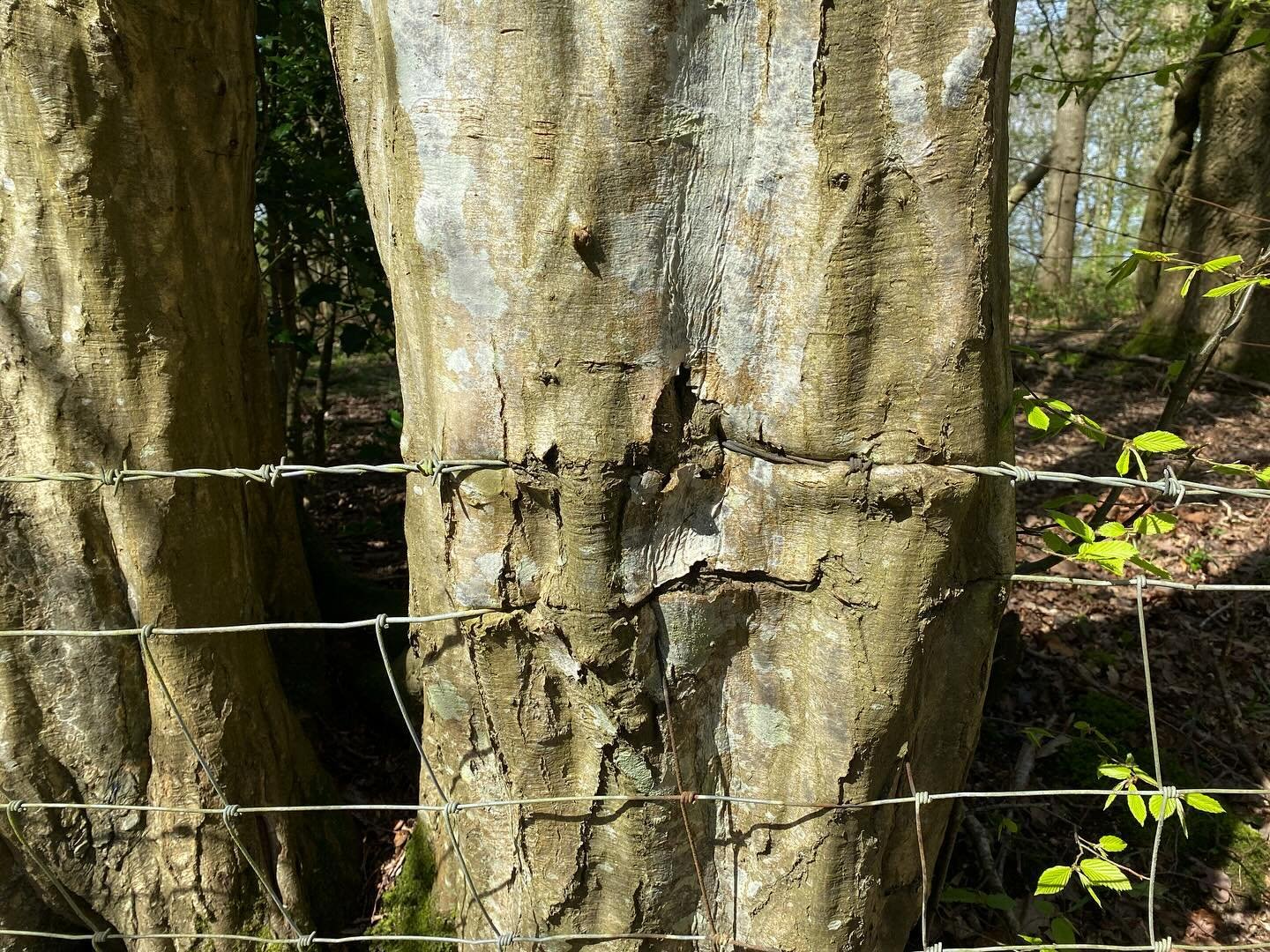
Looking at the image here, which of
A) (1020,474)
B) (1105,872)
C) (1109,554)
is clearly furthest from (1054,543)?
(1105,872)

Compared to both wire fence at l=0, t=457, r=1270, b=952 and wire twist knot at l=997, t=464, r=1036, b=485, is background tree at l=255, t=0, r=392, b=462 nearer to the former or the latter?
wire fence at l=0, t=457, r=1270, b=952

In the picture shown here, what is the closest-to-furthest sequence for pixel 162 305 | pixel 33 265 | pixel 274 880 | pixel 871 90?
pixel 871 90, pixel 33 265, pixel 162 305, pixel 274 880

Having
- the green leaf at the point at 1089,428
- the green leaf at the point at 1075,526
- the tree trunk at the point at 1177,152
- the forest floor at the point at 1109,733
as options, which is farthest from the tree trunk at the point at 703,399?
the tree trunk at the point at 1177,152

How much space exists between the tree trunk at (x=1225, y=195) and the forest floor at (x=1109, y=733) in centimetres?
135

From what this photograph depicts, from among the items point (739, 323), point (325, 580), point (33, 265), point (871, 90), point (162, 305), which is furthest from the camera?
point (325, 580)

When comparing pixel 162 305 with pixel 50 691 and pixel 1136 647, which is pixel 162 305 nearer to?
pixel 50 691

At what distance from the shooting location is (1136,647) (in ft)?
12.0

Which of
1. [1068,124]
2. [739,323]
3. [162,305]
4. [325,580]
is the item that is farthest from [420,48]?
[1068,124]

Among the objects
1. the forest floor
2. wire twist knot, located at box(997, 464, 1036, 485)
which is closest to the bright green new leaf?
wire twist knot, located at box(997, 464, 1036, 485)

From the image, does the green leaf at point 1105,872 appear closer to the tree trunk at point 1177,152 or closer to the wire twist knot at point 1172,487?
the wire twist knot at point 1172,487

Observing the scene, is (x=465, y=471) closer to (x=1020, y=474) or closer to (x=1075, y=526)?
(x=1020, y=474)

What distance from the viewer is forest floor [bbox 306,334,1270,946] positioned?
268 centimetres

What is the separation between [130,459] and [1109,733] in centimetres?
322

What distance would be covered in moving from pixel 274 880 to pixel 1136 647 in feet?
10.9
